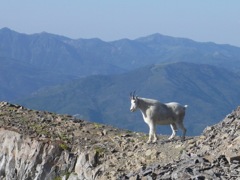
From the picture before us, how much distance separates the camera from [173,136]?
28.4 meters

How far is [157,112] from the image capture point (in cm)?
2755

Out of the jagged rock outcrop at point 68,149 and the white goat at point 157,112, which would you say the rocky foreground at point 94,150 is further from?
the white goat at point 157,112

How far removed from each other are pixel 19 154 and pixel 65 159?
329 cm

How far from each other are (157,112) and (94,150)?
3636 mm

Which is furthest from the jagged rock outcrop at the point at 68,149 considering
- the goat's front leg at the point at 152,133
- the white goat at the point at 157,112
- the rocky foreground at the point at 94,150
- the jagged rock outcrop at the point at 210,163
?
the jagged rock outcrop at the point at 210,163

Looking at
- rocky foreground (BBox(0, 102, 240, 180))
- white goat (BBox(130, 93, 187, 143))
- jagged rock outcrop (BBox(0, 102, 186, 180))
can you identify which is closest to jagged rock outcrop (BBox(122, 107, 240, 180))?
rocky foreground (BBox(0, 102, 240, 180))

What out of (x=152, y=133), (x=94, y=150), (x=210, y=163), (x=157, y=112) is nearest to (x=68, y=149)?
(x=94, y=150)

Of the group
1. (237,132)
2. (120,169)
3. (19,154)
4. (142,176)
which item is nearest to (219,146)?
(237,132)

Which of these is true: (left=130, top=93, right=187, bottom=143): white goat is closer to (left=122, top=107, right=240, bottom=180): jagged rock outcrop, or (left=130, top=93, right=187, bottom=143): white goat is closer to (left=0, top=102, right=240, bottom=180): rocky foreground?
(left=0, top=102, right=240, bottom=180): rocky foreground

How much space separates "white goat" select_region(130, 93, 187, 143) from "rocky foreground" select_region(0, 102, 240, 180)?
0.92 m

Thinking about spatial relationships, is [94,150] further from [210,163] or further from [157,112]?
[210,163]

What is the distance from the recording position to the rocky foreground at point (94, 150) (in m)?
20.3

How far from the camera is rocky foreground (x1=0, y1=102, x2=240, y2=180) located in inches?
798

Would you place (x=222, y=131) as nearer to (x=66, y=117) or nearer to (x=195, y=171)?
(x=195, y=171)
